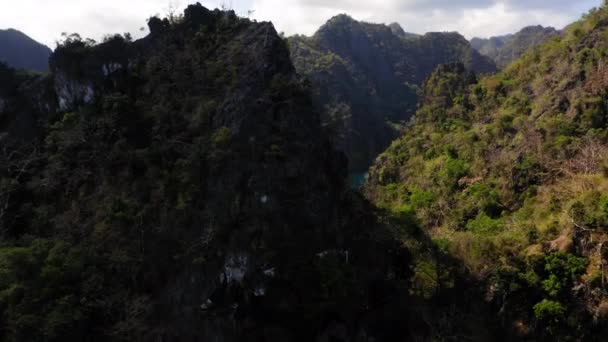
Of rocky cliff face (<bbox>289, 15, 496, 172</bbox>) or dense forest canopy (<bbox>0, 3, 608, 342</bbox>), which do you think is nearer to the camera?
dense forest canopy (<bbox>0, 3, 608, 342</bbox>)

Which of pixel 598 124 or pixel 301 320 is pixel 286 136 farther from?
pixel 598 124

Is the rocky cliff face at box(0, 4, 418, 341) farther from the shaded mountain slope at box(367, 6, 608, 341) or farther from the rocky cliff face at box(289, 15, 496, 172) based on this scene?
the rocky cliff face at box(289, 15, 496, 172)

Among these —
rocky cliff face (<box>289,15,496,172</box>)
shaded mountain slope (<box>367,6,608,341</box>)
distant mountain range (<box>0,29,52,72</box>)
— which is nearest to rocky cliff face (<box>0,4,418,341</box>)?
shaded mountain slope (<box>367,6,608,341</box>)

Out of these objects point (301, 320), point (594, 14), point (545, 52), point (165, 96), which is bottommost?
point (301, 320)

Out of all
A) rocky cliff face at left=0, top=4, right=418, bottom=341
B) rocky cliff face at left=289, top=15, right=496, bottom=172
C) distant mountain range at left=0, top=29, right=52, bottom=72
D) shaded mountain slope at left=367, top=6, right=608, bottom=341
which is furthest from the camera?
rocky cliff face at left=289, top=15, right=496, bottom=172

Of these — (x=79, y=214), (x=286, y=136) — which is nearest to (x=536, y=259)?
(x=286, y=136)

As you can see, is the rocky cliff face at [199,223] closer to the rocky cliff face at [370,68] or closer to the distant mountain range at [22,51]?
the distant mountain range at [22,51]
